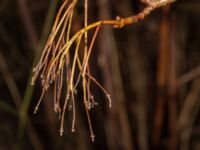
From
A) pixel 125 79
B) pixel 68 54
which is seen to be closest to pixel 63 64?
pixel 68 54

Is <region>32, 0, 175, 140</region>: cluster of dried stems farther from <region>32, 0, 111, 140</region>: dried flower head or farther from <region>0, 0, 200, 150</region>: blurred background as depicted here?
<region>0, 0, 200, 150</region>: blurred background

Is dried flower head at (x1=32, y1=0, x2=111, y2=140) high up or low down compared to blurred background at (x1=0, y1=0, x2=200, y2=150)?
up

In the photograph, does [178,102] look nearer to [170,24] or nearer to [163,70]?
[163,70]

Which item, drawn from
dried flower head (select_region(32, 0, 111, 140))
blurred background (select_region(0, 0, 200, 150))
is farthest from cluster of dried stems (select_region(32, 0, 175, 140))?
blurred background (select_region(0, 0, 200, 150))

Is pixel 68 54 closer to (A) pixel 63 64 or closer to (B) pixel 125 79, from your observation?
(A) pixel 63 64

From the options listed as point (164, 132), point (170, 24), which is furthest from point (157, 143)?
point (170, 24)

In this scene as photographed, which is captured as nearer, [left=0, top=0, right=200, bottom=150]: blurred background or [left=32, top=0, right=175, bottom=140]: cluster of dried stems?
[left=32, top=0, right=175, bottom=140]: cluster of dried stems

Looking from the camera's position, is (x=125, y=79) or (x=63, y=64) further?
(x=125, y=79)

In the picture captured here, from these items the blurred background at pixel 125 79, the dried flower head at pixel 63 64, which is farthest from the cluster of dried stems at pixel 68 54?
the blurred background at pixel 125 79
